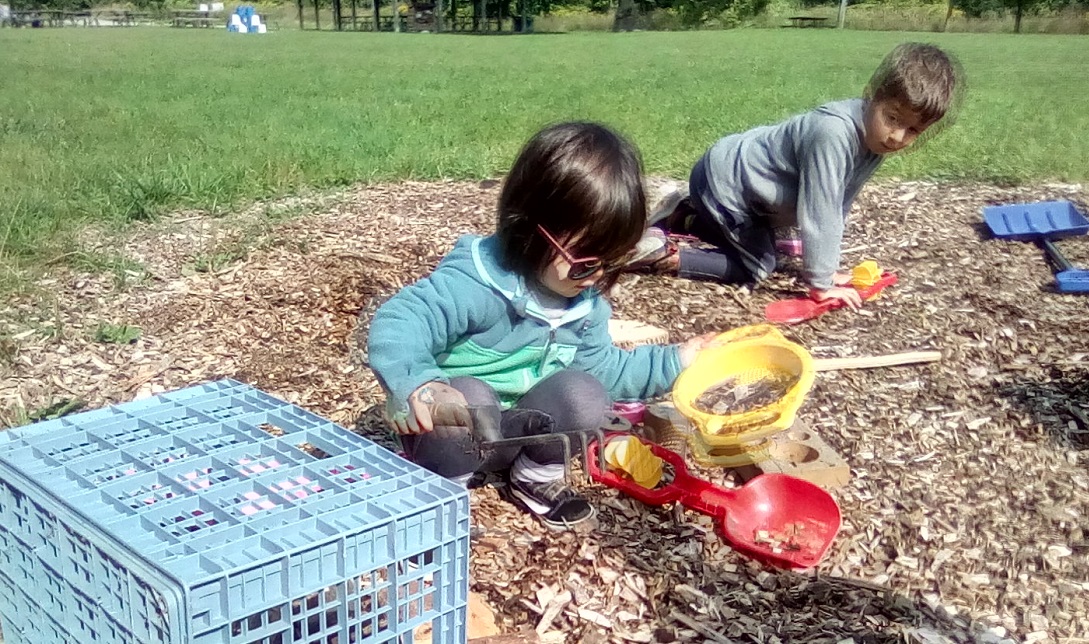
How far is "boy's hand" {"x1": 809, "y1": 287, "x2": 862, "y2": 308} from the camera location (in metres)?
4.01

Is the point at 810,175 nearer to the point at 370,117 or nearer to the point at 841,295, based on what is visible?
the point at 841,295

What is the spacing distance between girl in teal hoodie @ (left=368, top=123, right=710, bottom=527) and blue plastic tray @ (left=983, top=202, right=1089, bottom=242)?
305 cm

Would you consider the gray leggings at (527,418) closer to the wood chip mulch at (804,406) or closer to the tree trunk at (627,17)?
the wood chip mulch at (804,406)

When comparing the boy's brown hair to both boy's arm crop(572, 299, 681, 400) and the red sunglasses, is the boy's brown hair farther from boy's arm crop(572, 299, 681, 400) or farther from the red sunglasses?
the red sunglasses

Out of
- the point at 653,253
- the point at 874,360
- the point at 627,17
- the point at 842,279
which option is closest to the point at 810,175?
the point at 842,279

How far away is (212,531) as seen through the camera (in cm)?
139

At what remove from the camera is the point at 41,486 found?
4.95ft

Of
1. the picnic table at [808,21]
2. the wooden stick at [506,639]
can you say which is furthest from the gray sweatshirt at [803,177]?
the picnic table at [808,21]

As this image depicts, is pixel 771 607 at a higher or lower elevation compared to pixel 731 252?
lower

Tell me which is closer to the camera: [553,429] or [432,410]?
[432,410]

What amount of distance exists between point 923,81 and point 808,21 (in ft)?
152

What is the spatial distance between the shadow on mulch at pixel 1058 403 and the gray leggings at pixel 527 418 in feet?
5.22

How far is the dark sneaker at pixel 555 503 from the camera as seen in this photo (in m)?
2.54

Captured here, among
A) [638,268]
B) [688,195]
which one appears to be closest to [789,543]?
[638,268]
